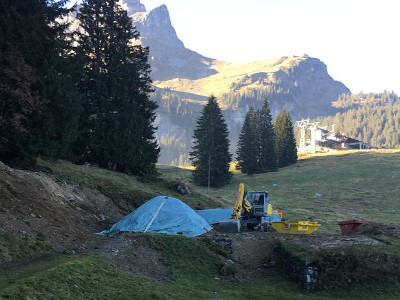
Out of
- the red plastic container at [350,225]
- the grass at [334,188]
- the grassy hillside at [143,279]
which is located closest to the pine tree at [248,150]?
the grass at [334,188]

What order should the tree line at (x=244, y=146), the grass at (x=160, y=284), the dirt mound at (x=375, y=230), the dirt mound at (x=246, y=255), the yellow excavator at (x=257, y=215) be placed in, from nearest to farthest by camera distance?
Answer: the grass at (x=160, y=284) → the dirt mound at (x=246, y=255) → the dirt mound at (x=375, y=230) → the yellow excavator at (x=257, y=215) → the tree line at (x=244, y=146)

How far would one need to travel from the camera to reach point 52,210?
54.9 feet

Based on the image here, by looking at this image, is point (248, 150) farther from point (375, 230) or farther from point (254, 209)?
point (375, 230)

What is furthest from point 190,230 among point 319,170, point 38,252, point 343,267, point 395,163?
point 395,163

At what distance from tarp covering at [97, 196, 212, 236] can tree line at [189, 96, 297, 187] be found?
105 feet

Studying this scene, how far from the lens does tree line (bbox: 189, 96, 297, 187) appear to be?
193 ft

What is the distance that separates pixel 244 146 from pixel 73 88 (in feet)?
166

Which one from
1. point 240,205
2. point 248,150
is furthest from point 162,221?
point 248,150

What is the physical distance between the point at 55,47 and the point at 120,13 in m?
16.1

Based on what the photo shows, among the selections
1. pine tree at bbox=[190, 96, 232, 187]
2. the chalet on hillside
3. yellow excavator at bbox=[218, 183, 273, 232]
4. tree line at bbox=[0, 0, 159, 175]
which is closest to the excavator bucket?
yellow excavator at bbox=[218, 183, 273, 232]

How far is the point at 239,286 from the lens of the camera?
44.7ft

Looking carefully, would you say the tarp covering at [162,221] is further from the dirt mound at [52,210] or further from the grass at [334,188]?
the grass at [334,188]

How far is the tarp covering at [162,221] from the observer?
63.5 feet

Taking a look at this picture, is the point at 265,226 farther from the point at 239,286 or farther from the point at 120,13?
the point at 120,13
